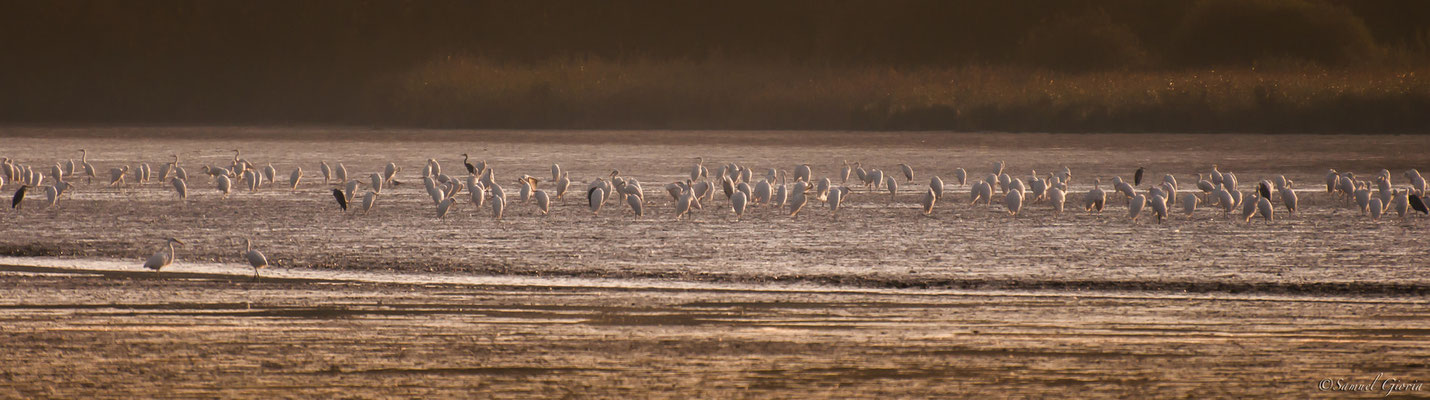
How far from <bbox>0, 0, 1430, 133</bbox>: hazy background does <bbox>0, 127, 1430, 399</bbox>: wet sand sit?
24.7 m

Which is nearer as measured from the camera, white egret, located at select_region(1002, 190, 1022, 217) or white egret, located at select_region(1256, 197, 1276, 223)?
white egret, located at select_region(1256, 197, 1276, 223)

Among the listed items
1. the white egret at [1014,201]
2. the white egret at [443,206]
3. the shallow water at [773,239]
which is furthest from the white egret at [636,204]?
the white egret at [1014,201]

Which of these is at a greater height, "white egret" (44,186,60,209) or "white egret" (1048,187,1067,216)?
"white egret" (1048,187,1067,216)

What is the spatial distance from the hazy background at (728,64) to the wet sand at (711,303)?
24.7 meters

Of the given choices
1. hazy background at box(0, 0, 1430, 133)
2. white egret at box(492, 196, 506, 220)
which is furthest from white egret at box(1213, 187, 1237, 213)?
hazy background at box(0, 0, 1430, 133)

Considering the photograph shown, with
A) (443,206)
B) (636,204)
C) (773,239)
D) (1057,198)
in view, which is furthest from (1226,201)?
(443,206)

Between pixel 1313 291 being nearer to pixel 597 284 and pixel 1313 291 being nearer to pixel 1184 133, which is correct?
pixel 597 284

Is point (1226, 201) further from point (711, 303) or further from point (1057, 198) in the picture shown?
point (711, 303)

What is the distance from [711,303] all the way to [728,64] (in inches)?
1701

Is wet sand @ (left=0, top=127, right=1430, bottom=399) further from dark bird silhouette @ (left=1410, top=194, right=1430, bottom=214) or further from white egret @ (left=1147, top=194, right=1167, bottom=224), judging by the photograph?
dark bird silhouette @ (left=1410, top=194, right=1430, bottom=214)

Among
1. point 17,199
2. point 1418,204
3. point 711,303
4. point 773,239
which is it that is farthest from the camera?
point 17,199

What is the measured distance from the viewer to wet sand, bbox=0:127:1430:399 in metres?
Result: 8.20

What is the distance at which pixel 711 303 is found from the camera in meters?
10.9

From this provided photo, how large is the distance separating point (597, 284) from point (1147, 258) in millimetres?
4226
